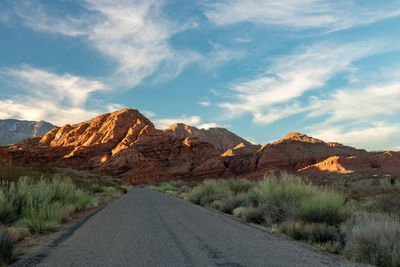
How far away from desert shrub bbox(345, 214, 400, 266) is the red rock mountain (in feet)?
216

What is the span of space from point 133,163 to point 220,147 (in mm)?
75983

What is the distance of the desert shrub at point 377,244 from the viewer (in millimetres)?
4312

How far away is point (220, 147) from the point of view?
499ft

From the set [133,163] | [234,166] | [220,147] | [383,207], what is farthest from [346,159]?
[220,147]

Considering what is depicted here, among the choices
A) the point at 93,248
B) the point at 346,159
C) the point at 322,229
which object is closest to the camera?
the point at 93,248

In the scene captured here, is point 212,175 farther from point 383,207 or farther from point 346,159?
point 383,207

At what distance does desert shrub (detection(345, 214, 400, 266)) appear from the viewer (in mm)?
4312

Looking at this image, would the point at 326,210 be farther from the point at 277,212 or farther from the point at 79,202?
the point at 79,202

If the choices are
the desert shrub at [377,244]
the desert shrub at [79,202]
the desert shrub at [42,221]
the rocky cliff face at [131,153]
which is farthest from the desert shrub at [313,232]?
the rocky cliff face at [131,153]

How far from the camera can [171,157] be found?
90.9 metres

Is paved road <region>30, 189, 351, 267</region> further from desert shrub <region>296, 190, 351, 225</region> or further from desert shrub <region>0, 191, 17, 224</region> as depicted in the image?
desert shrub <region>0, 191, 17, 224</region>

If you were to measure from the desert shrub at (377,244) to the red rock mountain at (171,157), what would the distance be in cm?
6588

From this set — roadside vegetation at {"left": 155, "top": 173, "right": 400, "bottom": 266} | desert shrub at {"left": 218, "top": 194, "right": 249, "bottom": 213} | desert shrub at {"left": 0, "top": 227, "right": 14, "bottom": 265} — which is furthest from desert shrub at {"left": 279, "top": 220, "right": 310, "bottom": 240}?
desert shrub at {"left": 0, "top": 227, "right": 14, "bottom": 265}

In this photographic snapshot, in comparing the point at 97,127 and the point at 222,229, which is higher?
the point at 97,127
